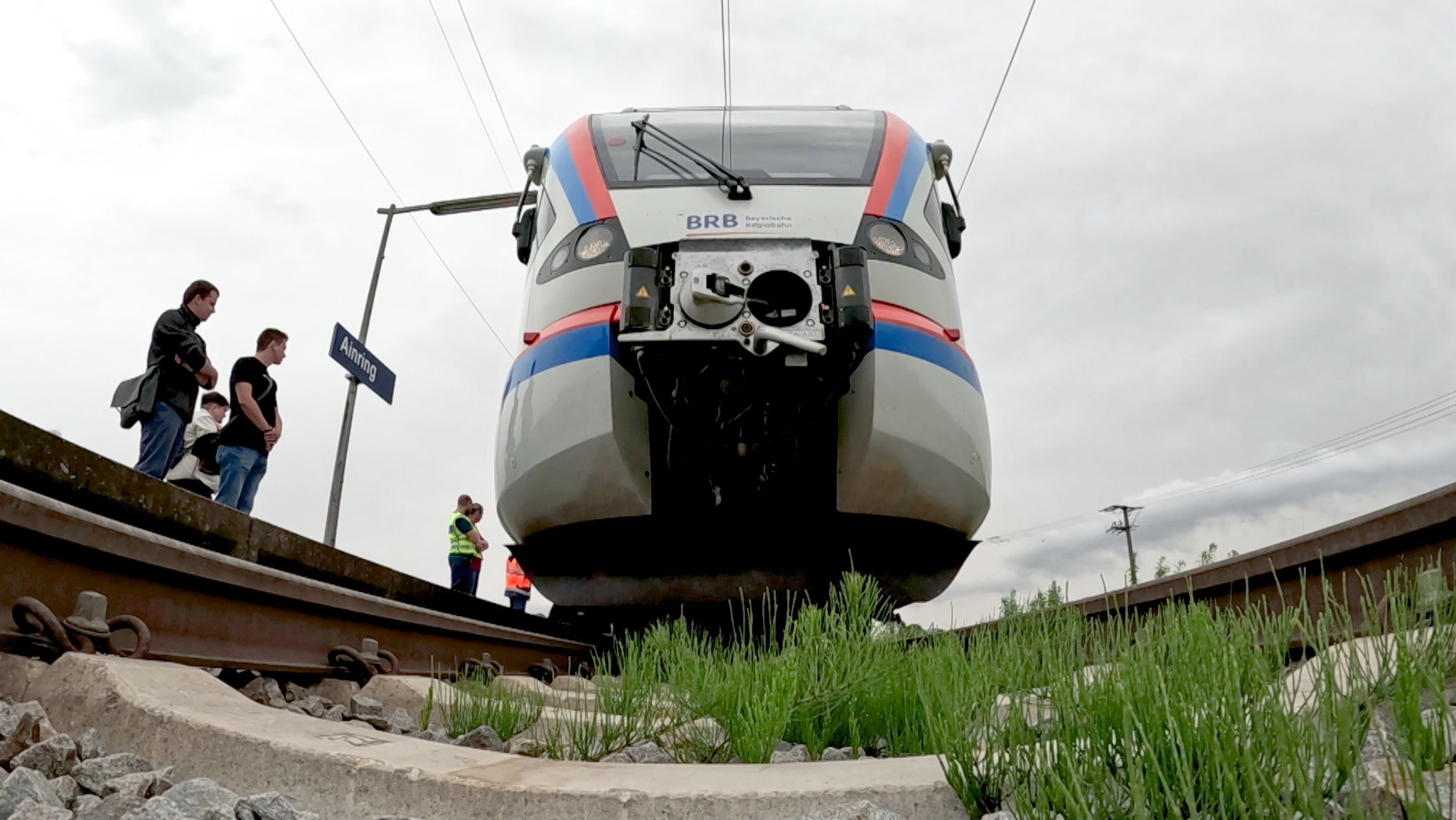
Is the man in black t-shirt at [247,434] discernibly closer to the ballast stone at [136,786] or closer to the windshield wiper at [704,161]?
the windshield wiper at [704,161]

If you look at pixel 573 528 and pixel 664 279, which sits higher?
pixel 664 279

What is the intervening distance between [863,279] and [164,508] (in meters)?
2.70

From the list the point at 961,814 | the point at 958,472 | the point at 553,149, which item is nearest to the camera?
the point at 961,814

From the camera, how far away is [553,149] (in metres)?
5.52

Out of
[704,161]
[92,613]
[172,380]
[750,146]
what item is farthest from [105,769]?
[750,146]

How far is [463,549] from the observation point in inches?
357

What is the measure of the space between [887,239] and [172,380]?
3521mm

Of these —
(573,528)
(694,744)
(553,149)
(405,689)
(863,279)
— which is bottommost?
(694,744)

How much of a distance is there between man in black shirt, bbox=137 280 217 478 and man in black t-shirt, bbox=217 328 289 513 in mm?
253

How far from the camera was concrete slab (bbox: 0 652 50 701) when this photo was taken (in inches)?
66.8

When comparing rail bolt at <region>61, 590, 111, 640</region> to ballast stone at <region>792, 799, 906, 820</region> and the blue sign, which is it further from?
the blue sign

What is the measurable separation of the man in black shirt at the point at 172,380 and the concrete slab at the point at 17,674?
3.15m

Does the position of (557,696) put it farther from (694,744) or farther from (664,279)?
(664,279)

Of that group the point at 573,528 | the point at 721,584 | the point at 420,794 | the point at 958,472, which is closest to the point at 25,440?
the point at 420,794
